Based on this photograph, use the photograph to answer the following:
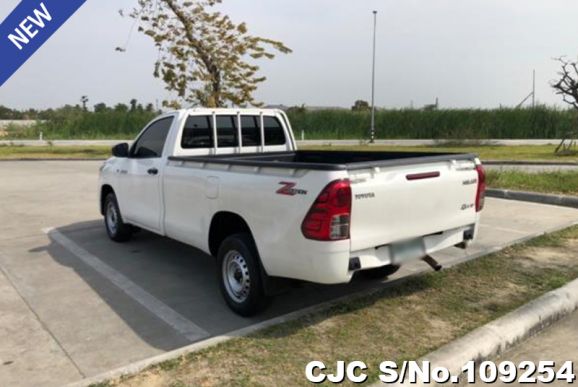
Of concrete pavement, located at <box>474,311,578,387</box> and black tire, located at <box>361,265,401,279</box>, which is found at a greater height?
black tire, located at <box>361,265,401,279</box>

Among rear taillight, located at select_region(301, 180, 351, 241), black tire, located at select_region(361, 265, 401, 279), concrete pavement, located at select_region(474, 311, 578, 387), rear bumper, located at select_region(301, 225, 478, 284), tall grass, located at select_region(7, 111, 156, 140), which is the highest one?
tall grass, located at select_region(7, 111, 156, 140)

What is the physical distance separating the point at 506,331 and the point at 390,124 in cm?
3787

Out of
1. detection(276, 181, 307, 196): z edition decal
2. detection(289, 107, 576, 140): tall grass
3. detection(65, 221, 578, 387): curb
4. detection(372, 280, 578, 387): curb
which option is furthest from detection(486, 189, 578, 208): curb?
detection(289, 107, 576, 140): tall grass

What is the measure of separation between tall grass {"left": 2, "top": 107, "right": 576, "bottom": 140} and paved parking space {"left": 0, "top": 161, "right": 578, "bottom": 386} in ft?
97.9

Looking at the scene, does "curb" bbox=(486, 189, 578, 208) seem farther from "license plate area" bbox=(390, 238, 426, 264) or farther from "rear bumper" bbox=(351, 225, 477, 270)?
"license plate area" bbox=(390, 238, 426, 264)

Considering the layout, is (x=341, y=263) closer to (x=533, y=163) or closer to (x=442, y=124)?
(x=533, y=163)

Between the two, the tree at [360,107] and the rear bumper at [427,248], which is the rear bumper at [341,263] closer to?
the rear bumper at [427,248]

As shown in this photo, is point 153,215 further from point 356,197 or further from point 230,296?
point 356,197

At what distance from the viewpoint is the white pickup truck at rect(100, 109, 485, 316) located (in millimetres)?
3951

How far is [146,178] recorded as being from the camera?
20.6 ft

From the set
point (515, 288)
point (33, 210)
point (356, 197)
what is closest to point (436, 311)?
point (515, 288)

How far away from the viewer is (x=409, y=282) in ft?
17.8

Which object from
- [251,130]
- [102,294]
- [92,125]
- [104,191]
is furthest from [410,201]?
[92,125]

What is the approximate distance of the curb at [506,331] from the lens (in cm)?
375
